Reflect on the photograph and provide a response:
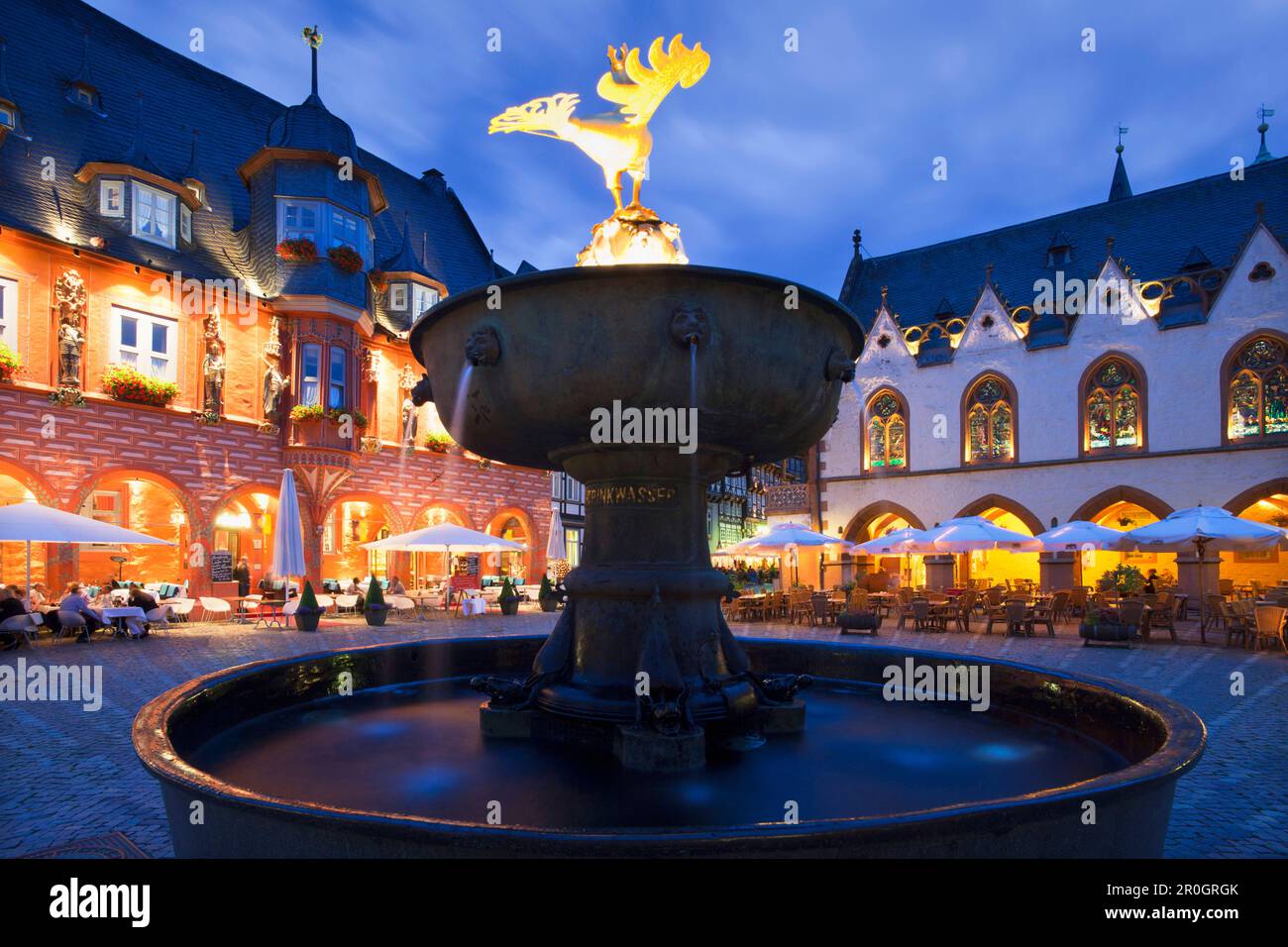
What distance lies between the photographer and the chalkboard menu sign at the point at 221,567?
21141 mm

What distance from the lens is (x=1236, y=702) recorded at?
919 centimetres

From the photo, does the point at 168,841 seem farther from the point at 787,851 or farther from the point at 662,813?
the point at 787,851

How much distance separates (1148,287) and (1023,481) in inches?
297

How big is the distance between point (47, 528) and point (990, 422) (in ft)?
88.7

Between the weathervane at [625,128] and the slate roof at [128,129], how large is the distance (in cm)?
1879

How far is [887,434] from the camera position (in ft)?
99.7

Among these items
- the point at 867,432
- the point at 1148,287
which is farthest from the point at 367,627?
the point at 1148,287

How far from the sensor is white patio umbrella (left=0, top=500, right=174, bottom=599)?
13.6 m

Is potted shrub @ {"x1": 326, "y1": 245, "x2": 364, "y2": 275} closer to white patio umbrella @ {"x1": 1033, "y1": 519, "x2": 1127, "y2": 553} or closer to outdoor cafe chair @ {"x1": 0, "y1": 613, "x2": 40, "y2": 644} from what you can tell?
outdoor cafe chair @ {"x1": 0, "y1": 613, "x2": 40, "y2": 644}

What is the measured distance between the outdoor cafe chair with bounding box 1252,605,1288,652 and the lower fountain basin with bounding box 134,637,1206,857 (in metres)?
11.3

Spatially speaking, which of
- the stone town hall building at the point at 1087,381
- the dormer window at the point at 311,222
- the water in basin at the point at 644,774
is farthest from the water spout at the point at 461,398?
the stone town hall building at the point at 1087,381

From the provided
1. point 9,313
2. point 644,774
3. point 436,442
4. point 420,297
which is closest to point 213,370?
point 9,313

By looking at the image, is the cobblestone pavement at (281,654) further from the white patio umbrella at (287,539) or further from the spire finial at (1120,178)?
the spire finial at (1120,178)
